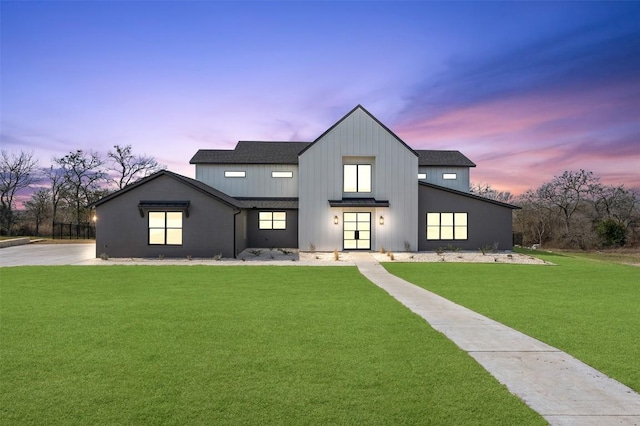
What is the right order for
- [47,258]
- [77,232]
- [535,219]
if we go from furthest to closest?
[535,219] < [77,232] < [47,258]

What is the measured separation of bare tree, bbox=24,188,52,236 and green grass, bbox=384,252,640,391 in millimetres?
48897

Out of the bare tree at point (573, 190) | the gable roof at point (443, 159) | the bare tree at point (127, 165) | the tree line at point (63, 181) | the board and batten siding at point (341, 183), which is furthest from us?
the bare tree at point (127, 165)

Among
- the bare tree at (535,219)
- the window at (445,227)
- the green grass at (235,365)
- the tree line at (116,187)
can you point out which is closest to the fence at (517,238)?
the tree line at (116,187)

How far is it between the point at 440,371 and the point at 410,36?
20.1 metres

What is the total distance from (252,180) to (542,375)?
86.8 feet

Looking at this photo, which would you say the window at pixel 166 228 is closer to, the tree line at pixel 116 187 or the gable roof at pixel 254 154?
the gable roof at pixel 254 154

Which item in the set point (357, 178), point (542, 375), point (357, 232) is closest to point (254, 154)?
point (357, 178)

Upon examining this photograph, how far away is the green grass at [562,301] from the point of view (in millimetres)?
6043

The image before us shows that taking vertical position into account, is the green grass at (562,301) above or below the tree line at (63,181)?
below

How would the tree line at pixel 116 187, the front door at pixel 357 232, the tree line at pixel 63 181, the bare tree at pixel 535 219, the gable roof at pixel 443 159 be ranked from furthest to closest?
the tree line at pixel 63 181 → the bare tree at pixel 535 219 → the tree line at pixel 116 187 → the gable roof at pixel 443 159 → the front door at pixel 357 232

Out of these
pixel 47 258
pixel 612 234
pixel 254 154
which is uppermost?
pixel 254 154

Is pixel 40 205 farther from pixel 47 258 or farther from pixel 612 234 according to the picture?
pixel 612 234

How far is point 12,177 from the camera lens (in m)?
44.9

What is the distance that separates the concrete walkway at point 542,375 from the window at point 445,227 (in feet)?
59.1
